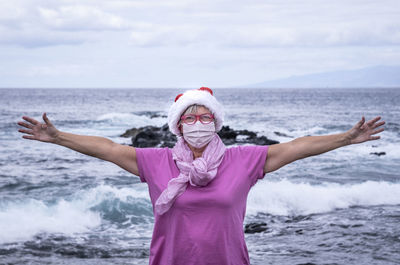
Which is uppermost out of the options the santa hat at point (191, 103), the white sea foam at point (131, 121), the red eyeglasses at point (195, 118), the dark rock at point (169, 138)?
the santa hat at point (191, 103)

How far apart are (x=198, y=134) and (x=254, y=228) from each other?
25.8 ft

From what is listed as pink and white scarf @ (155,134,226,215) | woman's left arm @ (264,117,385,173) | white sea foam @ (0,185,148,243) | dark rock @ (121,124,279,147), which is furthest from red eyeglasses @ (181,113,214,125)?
dark rock @ (121,124,279,147)

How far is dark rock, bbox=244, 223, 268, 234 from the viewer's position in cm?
1048

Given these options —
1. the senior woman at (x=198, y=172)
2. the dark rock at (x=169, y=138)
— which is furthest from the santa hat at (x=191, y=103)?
the dark rock at (x=169, y=138)

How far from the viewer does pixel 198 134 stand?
3141mm

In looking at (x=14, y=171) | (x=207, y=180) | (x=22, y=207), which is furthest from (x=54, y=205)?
(x=207, y=180)

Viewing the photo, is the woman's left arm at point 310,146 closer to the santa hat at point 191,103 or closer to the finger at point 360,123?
the finger at point 360,123

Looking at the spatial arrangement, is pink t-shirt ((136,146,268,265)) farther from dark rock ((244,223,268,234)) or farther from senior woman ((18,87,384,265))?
dark rock ((244,223,268,234))

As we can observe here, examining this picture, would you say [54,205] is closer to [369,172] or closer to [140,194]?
[140,194]

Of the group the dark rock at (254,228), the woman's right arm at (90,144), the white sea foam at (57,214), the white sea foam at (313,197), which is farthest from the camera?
the white sea foam at (313,197)

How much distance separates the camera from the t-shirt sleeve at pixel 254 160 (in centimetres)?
309

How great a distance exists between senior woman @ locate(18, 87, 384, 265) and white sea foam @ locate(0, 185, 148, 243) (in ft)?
26.0

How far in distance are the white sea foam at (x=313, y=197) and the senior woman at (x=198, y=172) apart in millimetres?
9337

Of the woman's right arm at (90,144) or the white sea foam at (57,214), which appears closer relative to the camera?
the woman's right arm at (90,144)
